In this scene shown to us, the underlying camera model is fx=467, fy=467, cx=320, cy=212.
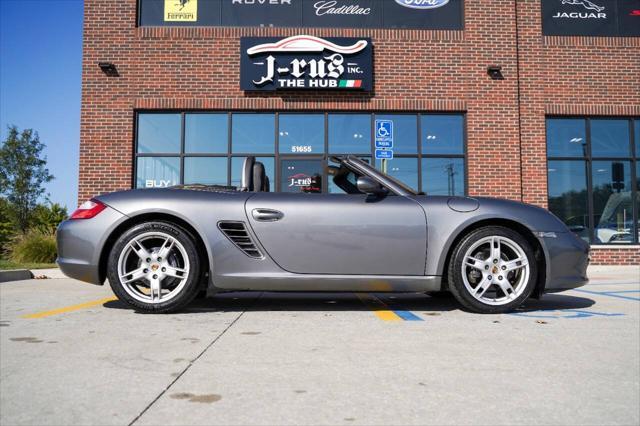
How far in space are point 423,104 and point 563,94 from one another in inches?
128

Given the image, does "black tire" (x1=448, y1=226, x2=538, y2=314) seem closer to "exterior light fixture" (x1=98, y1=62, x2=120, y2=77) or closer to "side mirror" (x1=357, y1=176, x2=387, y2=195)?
"side mirror" (x1=357, y1=176, x2=387, y2=195)

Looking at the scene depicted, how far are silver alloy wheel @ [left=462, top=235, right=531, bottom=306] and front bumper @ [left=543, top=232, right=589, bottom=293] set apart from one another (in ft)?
0.62

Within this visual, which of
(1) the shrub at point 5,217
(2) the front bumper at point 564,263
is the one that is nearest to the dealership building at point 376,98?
(2) the front bumper at point 564,263

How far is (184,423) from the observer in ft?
4.84

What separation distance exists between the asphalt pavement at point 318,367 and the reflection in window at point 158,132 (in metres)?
6.99

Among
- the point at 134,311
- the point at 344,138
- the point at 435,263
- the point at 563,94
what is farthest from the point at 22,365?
the point at 563,94

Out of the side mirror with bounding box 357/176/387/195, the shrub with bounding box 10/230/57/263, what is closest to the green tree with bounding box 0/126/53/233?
the shrub with bounding box 10/230/57/263

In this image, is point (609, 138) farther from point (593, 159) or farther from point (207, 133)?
point (207, 133)

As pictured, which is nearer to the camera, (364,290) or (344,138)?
(364,290)

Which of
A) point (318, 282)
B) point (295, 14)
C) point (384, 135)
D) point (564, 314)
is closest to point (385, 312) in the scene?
point (318, 282)

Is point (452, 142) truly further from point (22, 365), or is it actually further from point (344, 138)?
point (22, 365)

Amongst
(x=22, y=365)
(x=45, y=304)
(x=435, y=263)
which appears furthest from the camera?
(x=45, y=304)

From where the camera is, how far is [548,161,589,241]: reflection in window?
10594 mm

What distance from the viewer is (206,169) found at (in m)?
10.4
